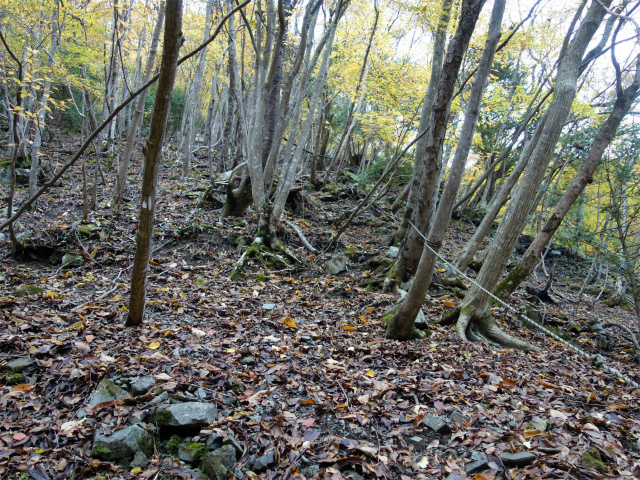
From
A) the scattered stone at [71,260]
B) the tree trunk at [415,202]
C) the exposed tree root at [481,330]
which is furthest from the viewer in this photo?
the scattered stone at [71,260]

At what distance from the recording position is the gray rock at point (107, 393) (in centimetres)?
260

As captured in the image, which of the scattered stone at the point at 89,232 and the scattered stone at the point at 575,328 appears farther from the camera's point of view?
the scattered stone at the point at 89,232

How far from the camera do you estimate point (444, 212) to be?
369 cm

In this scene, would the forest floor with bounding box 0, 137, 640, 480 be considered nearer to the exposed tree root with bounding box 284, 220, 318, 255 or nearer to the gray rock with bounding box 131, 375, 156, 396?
the gray rock with bounding box 131, 375, 156, 396

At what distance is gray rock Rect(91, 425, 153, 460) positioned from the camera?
2166 millimetres

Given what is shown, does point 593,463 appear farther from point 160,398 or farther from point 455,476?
point 160,398

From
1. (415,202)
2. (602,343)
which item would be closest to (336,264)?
(415,202)

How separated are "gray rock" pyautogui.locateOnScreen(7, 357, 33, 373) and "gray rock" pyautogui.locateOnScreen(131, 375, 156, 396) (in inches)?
40.4

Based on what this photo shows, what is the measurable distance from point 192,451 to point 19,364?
188 centimetres

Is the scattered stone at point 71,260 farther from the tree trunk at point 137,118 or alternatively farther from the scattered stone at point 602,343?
the scattered stone at point 602,343

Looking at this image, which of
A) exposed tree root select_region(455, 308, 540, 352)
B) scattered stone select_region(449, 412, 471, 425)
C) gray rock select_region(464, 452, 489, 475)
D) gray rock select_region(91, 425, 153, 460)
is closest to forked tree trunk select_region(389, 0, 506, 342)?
exposed tree root select_region(455, 308, 540, 352)

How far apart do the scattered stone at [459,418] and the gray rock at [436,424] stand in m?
0.12

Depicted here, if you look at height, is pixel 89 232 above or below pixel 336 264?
below

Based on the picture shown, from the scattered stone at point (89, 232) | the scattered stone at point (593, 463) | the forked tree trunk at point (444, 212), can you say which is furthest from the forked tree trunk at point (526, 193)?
the scattered stone at point (89, 232)
